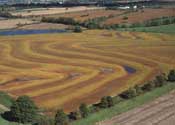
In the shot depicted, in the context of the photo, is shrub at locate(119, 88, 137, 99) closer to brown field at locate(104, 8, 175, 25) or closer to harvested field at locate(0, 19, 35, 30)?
brown field at locate(104, 8, 175, 25)

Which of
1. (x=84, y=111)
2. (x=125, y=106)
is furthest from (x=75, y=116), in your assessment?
(x=125, y=106)

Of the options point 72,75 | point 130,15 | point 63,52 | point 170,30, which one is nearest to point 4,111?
point 72,75

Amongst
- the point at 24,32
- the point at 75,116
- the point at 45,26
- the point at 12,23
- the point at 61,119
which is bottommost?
the point at 24,32

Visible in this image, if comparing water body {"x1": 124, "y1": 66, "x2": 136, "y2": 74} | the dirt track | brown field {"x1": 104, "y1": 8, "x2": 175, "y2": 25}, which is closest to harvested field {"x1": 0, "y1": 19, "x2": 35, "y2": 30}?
brown field {"x1": 104, "y1": 8, "x2": 175, "y2": 25}

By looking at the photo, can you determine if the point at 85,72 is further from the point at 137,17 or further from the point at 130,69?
the point at 137,17

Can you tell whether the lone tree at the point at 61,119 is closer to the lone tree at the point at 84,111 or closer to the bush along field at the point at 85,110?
the bush along field at the point at 85,110

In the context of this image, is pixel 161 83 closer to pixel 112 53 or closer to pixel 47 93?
pixel 47 93
